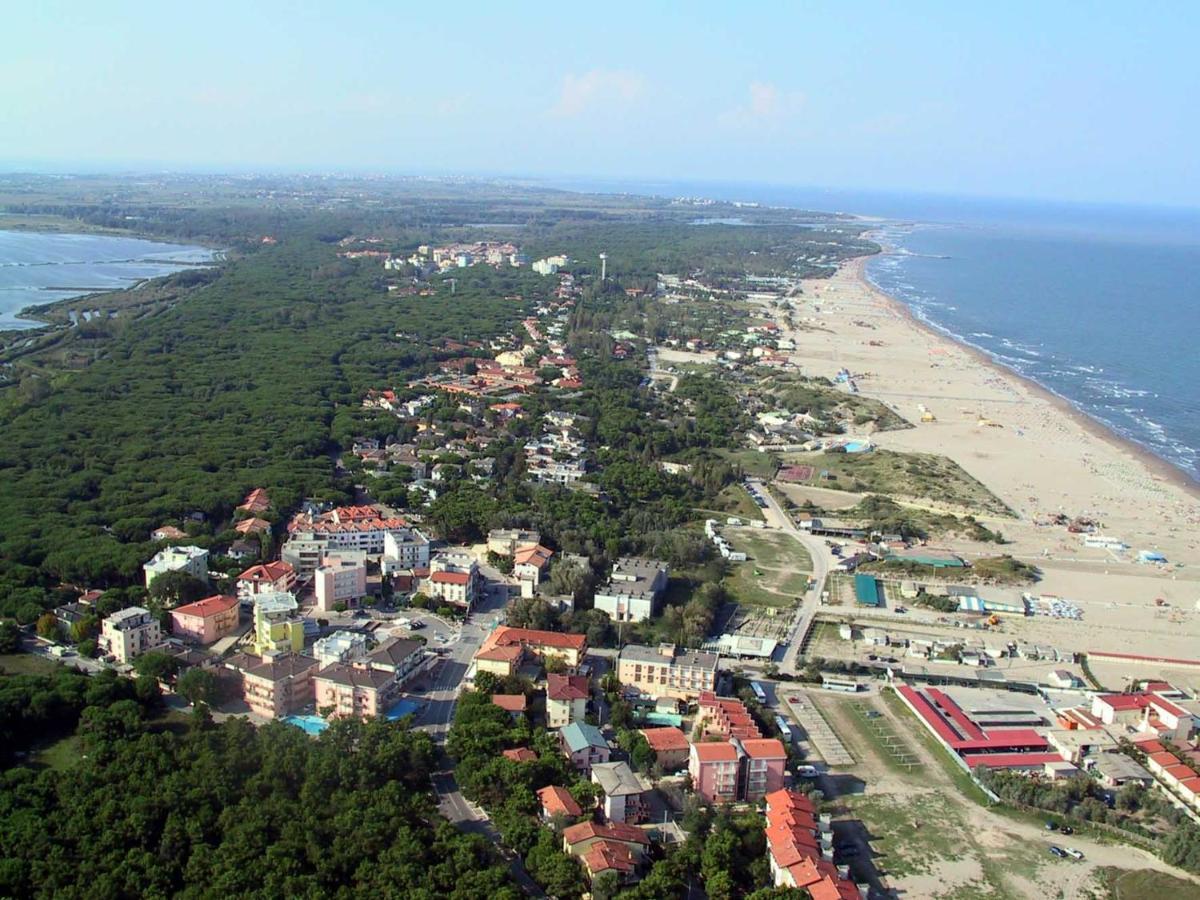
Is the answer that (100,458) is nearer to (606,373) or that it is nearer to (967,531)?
(606,373)

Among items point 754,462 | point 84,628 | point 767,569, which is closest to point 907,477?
point 754,462

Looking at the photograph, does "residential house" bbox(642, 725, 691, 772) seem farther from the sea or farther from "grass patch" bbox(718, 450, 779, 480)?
the sea

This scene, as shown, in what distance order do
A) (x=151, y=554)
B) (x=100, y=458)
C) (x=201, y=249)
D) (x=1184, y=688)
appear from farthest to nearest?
1. (x=201, y=249)
2. (x=100, y=458)
3. (x=151, y=554)
4. (x=1184, y=688)

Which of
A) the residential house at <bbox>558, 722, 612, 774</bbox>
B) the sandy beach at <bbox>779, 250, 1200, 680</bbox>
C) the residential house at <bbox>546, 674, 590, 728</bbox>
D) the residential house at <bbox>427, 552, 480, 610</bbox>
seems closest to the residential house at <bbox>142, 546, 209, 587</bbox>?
the residential house at <bbox>427, 552, 480, 610</bbox>

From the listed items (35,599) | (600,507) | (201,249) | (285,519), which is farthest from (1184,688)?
(201,249)

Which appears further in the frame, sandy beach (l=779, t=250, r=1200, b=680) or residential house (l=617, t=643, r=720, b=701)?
sandy beach (l=779, t=250, r=1200, b=680)

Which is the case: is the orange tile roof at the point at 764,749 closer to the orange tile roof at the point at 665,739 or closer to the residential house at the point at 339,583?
the orange tile roof at the point at 665,739
